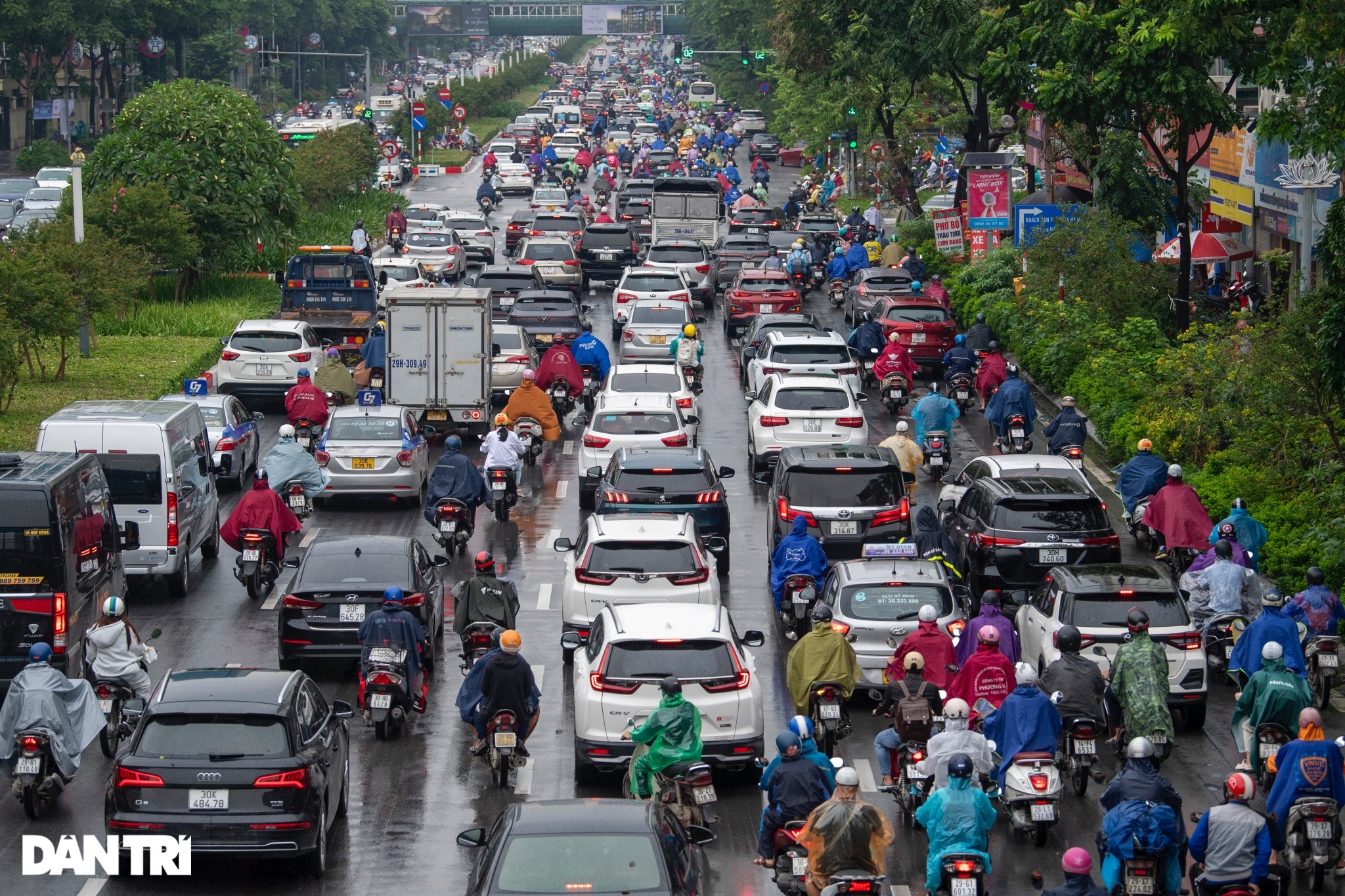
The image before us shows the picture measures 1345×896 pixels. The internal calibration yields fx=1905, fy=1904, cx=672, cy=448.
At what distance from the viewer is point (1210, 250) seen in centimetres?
4119

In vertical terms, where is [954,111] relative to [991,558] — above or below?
above

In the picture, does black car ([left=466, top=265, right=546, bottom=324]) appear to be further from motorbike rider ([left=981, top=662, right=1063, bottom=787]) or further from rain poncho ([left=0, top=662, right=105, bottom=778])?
motorbike rider ([left=981, top=662, right=1063, bottom=787])

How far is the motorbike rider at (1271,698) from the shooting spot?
47.8 ft

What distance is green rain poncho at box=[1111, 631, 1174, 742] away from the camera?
1480cm

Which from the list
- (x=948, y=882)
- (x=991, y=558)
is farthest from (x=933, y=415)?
(x=948, y=882)

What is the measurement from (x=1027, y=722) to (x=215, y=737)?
563 centimetres

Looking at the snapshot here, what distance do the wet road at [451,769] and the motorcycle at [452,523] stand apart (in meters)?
0.27

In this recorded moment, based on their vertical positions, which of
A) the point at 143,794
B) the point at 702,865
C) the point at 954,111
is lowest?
the point at 702,865

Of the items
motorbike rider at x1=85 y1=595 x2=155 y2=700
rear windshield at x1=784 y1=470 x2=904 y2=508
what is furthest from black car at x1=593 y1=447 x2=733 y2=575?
motorbike rider at x1=85 y1=595 x2=155 y2=700

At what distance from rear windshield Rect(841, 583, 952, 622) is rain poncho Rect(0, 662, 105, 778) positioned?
6654 millimetres

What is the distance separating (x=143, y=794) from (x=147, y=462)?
932cm

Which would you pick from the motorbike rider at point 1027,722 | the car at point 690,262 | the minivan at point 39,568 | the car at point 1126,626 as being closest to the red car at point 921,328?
the car at point 690,262

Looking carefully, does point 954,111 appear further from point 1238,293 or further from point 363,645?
point 363,645

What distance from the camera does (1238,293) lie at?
133 ft
